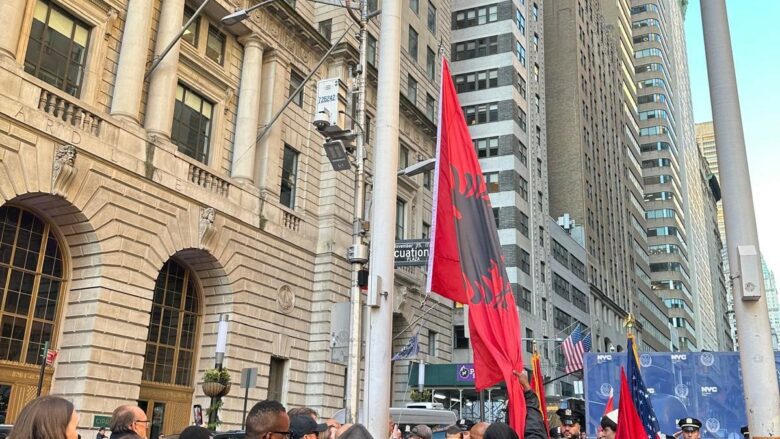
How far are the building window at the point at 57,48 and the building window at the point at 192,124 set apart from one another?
3.94 m

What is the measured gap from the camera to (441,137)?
9.37 m

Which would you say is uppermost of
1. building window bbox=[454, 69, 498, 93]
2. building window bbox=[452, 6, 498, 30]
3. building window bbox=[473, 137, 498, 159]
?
building window bbox=[452, 6, 498, 30]

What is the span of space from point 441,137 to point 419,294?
2802 centimetres

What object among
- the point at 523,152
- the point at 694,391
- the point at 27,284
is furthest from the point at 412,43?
the point at 694,391

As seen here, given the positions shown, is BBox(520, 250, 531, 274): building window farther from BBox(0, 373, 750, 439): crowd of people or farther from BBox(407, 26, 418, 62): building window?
BBox(0, 373, 750, 439): crowd of people

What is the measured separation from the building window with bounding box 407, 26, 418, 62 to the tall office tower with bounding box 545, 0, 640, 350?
140 ft

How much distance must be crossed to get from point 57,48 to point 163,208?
555cm

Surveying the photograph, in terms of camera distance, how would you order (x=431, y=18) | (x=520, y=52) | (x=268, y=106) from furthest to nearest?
1. (x=520, y=52)
2. (x=431, y=18)
3. (x=268, y=106)

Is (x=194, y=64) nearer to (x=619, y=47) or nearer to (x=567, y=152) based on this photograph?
(x=567, y=152)

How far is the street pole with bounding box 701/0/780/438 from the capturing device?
725cm

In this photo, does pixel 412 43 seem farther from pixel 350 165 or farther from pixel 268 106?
pixel 350 165

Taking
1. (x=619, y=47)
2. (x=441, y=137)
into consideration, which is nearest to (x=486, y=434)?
(x=441, y=137)

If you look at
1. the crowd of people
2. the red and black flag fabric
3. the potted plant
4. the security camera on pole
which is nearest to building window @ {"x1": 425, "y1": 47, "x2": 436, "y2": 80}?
the security camera on pole

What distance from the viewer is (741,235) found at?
25.6 feet
